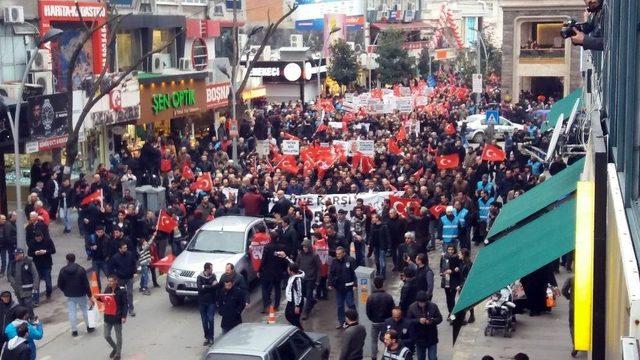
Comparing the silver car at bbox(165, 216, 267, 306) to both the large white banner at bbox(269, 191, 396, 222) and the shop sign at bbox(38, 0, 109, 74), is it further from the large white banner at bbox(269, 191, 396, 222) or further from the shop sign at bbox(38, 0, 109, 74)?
the shop sign at bbox(38, 0, 109, 74)

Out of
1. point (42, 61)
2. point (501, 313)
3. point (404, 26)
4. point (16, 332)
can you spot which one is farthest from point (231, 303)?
point (404, 26)

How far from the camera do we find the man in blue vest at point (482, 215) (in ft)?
78.8

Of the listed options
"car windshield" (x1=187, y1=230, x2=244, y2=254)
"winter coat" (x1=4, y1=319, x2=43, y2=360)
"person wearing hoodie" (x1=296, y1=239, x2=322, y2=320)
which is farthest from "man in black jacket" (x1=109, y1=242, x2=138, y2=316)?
"winter coat" (x1=4, y1=319, x2=43, y2=360)

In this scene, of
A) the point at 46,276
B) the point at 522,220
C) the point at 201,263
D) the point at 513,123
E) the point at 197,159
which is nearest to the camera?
the point at 522,220

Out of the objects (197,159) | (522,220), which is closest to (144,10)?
(197,159)

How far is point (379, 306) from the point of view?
15.7 m

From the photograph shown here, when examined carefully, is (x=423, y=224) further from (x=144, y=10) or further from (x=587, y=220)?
(x=144, y=10)

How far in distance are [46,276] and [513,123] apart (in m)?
33.5

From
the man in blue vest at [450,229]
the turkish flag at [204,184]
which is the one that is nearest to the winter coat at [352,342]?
the man in blue vest at [450,229]

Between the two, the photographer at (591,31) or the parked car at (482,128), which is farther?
the parked car at (482,128)

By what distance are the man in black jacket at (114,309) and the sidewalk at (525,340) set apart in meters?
4.85

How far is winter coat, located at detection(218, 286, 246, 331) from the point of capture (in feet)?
54.8

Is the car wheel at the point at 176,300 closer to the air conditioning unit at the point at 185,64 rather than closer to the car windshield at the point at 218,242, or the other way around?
the car windshield at the point at 218,242

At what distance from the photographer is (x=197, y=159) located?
36406mm
